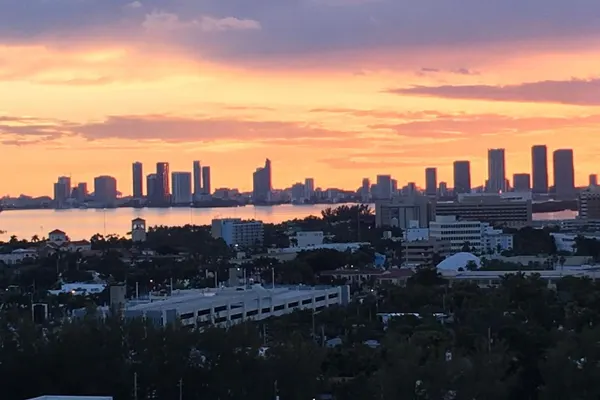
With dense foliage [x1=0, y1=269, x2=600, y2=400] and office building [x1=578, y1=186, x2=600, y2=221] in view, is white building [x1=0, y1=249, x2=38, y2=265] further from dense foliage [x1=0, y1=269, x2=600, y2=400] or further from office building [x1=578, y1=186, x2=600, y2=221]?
office building [x1=578, y1=186, x2=600, y2=221]

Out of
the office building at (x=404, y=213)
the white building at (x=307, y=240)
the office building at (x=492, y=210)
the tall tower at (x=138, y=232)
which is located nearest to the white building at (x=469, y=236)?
the white building at (x=307, y=240)

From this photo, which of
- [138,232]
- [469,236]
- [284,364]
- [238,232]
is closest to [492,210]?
[238,232]

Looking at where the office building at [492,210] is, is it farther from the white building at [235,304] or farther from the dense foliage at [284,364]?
the dense foliage at [284,364]

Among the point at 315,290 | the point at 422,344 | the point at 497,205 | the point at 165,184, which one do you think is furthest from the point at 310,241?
the point at 165,184

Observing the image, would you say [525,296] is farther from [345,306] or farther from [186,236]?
[186,236]

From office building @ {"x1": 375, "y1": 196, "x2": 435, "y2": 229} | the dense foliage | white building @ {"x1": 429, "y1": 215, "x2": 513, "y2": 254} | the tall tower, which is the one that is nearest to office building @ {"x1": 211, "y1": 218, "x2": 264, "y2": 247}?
the tall tower

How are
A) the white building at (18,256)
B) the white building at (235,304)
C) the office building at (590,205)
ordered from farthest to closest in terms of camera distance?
the office building at (590,205) < the white building at (18,256) < the white building at (235,304)

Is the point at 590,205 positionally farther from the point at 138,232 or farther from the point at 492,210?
the point at 138,232
